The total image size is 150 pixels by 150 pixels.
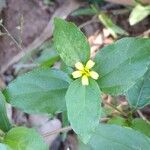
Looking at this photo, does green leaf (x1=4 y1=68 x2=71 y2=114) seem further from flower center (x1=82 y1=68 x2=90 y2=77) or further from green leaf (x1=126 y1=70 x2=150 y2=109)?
green leaf (x1=126 y1=70 x2=150 y2=109)

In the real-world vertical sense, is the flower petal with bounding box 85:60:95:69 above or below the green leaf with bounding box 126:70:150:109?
above

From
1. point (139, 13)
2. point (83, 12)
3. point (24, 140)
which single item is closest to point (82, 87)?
point (24, 140)

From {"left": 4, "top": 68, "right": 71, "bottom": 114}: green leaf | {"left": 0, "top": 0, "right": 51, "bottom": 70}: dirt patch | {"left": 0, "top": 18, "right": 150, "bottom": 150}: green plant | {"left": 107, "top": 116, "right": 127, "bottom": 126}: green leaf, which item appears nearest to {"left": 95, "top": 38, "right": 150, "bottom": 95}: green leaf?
{"left": 0, "top": 18, "right": 150, "bottom": 150}: green plant

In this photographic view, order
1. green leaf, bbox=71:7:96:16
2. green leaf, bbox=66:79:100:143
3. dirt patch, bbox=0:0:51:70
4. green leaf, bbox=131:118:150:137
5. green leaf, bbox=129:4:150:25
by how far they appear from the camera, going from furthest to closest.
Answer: dirt patch, bbox=0:0:51:70, green leaf, bbox=71:7:96:16, green leaf, bbox=129:4:150:25, green leaf, bbox=131:118:150:137, green leaf, bbox=66:79:100:143

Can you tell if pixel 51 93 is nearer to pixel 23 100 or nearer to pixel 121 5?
pixel 23 100

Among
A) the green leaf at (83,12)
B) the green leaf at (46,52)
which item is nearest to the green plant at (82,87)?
the green leaf at (46,52)

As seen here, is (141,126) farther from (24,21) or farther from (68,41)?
(24,21)

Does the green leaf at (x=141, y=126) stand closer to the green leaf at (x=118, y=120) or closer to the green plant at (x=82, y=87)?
the green leaf at (x=118, y=120)
